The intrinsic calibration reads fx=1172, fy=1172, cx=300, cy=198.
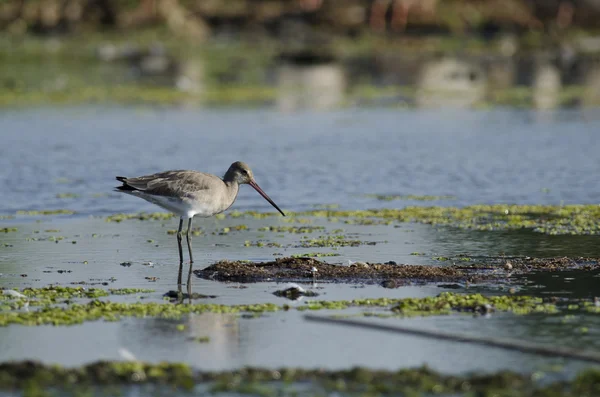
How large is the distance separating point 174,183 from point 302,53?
1495 inches

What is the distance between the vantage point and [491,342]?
30.0ft

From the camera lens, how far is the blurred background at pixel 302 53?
37.3 meters

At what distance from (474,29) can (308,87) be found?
17.7m

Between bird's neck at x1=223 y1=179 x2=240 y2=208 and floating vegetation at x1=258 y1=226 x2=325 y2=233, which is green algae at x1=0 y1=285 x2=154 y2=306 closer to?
bird's neck at x1=223 y1=179 x2=240 y2=208

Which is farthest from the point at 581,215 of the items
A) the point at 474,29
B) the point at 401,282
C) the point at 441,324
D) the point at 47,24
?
the point at 47,24

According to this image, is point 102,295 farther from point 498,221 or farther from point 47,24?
point 47,24

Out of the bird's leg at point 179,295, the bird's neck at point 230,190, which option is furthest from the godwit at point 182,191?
the bird's leg at point 179,295

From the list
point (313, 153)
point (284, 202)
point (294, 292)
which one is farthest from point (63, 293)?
point (313, 153)

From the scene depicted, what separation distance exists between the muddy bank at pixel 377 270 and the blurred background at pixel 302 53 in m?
21.6

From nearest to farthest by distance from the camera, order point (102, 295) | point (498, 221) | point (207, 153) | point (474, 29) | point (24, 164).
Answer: point (102, 295) < point (498, 221) < point (24, 164) < point (207, 153) < point (474, 29)

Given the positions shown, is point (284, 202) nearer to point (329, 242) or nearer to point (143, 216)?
point (143, 216)

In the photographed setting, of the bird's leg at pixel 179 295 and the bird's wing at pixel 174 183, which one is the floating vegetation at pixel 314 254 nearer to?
the bird's wing at pixel 174 183

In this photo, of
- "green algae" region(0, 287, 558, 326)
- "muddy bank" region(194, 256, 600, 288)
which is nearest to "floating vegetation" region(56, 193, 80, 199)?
"muddy bank" region(194, 256, 600, 288)

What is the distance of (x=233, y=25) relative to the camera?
5741cm
